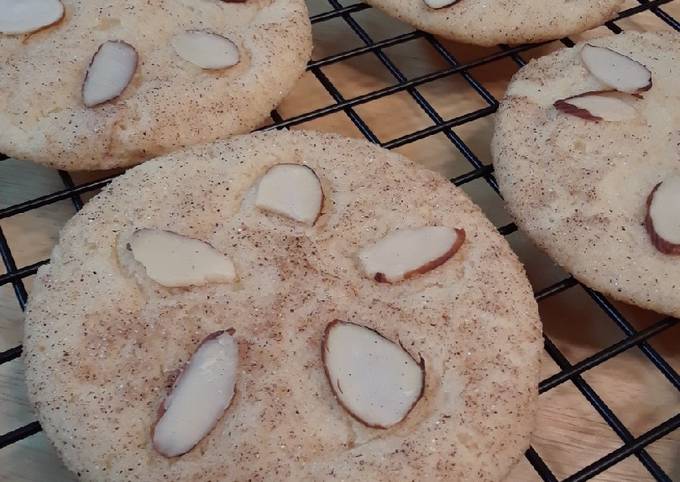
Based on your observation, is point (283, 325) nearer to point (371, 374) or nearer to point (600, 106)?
point (371, 374)

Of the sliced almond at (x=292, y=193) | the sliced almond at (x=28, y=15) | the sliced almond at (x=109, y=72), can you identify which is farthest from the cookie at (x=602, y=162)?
the sliced almond at (x=28, y=15)

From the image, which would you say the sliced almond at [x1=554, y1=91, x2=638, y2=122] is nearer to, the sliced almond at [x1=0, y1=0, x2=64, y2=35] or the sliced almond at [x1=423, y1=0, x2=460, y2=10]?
the sliced almond at [x1=423, y1=0, x2=460, y2=10]

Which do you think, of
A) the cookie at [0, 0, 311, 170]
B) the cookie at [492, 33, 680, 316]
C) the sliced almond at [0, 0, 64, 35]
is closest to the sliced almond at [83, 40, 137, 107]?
the cookie at [0, 0, 311, 170]

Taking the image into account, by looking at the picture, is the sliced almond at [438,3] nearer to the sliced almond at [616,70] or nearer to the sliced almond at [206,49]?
the sliced almond at [616,70]

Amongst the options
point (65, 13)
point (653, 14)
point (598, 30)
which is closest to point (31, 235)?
point (65, 13)

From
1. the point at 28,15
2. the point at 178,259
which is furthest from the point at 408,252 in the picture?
the point at 28,15

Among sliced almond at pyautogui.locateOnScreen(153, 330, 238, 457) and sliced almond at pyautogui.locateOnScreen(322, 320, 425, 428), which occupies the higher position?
sliced almond at pyautogui.locateOnScreen(322, 320, 425, 428)
